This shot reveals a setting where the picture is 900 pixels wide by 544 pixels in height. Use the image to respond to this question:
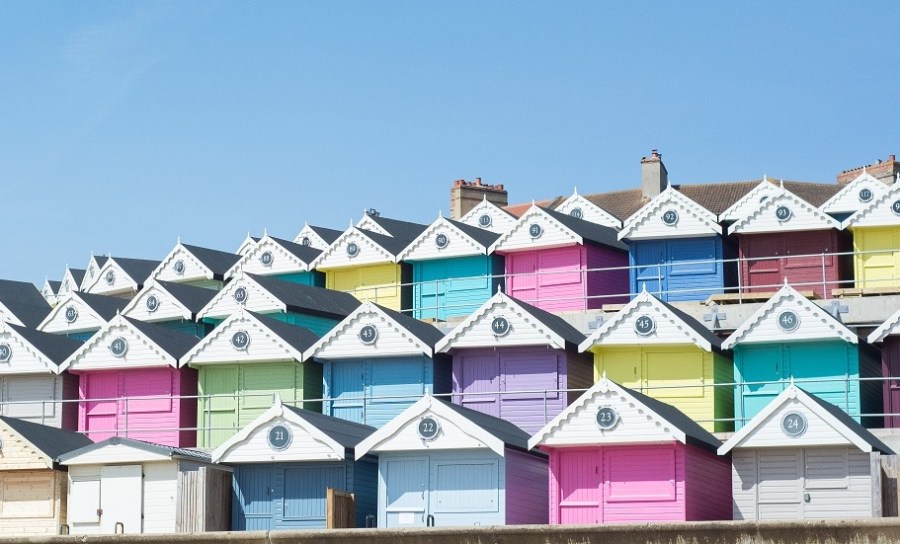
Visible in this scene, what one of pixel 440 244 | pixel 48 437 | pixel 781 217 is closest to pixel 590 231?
pixel 440 244

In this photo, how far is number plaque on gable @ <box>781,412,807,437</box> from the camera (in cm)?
3844

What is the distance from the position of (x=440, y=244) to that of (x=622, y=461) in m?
17.6

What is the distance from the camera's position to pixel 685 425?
40.4 metres

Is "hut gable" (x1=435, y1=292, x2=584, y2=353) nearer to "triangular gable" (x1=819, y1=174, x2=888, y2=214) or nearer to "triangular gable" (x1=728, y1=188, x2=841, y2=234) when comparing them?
"triangular gable" (x1=728, y1=188, x2=841, y2=234)

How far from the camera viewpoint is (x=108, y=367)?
51375 millimetres

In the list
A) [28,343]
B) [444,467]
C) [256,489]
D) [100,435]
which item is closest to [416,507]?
[444,467]

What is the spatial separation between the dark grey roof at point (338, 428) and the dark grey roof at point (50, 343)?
11634 mm

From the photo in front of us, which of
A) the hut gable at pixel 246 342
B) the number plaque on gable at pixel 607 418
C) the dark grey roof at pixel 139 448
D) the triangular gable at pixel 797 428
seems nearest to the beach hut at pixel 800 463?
the triangular gable at pixel 797 428

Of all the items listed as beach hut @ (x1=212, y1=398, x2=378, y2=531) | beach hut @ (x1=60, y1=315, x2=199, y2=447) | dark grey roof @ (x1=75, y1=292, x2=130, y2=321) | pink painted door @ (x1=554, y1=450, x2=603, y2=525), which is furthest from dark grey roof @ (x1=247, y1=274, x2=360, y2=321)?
pink painted door @ (x1=554, y1=450, x2=603, y2=525)

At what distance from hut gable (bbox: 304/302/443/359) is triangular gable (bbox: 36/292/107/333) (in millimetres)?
11878

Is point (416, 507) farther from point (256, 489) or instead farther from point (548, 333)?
point (548, 333)

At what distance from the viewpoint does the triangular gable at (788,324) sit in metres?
44.4

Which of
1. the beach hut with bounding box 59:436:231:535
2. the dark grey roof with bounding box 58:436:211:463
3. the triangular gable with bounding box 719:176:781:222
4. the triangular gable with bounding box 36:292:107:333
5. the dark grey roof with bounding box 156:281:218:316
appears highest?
the triangular gable with bounding box 719:176:781:222

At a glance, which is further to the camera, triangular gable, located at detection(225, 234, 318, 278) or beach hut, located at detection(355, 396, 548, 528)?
triangular gable, located at detection(225, 234, 318, 278)
